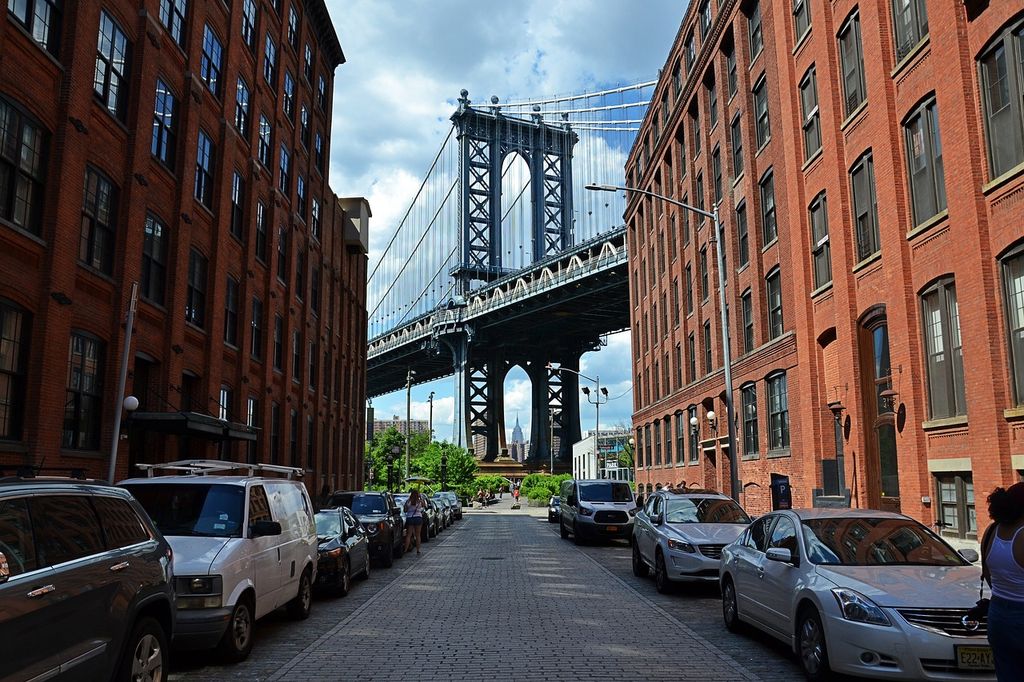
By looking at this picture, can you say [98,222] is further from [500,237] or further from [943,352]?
[500,237]

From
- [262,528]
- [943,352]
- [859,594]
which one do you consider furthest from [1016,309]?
[262,528]

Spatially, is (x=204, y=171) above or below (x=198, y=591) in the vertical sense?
above

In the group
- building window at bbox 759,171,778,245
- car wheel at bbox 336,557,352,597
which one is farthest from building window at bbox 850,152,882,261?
car wheel at bbox 336,557,352,597

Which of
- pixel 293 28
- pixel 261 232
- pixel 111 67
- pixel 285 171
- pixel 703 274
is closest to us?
pixel 111 67

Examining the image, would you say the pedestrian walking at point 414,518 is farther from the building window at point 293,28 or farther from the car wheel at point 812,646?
the building window at point 293,28

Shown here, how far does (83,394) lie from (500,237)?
77.7 metres

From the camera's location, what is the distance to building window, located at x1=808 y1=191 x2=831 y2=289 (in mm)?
20922

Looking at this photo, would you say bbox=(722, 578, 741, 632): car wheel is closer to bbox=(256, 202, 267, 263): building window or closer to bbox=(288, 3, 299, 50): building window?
bbox=(256, 202, 267, 263): building window

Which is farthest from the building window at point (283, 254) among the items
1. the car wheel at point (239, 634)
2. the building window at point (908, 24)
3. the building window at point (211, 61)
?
the car wheel at point (239, 634)

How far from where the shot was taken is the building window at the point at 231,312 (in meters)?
24.2

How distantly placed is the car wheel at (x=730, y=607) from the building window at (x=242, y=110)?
20.2m

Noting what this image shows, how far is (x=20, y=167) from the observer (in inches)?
545

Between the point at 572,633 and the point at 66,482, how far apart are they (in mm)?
6179

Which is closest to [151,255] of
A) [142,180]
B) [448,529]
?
[142,180]
